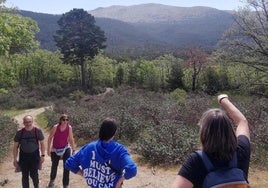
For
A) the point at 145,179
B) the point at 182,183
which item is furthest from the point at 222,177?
the point at 145,179

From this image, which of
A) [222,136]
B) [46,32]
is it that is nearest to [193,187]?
[222,136]

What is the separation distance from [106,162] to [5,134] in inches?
538

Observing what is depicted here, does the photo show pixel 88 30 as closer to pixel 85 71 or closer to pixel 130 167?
pixel 85 71

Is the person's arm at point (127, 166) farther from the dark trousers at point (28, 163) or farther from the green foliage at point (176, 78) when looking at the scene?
the green foliage at point (176, 78)

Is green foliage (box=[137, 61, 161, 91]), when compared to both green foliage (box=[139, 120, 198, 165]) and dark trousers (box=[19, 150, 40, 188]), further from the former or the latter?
dark trousers (box=[19, 150, 40, 188])

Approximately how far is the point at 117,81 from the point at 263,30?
3074 cm

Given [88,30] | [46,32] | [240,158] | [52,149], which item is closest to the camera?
[240,158]

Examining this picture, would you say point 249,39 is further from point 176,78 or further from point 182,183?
point 182,183

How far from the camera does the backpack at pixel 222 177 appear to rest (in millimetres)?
2328

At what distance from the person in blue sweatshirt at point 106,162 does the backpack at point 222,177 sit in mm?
1426

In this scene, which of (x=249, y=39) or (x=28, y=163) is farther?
(x=249, y=39)

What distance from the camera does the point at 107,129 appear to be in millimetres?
3715

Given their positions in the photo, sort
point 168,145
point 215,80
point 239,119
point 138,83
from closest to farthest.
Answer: point 239,119 → point 168,145 → point 215,80 → point 138,83

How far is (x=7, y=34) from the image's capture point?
1240 cm
